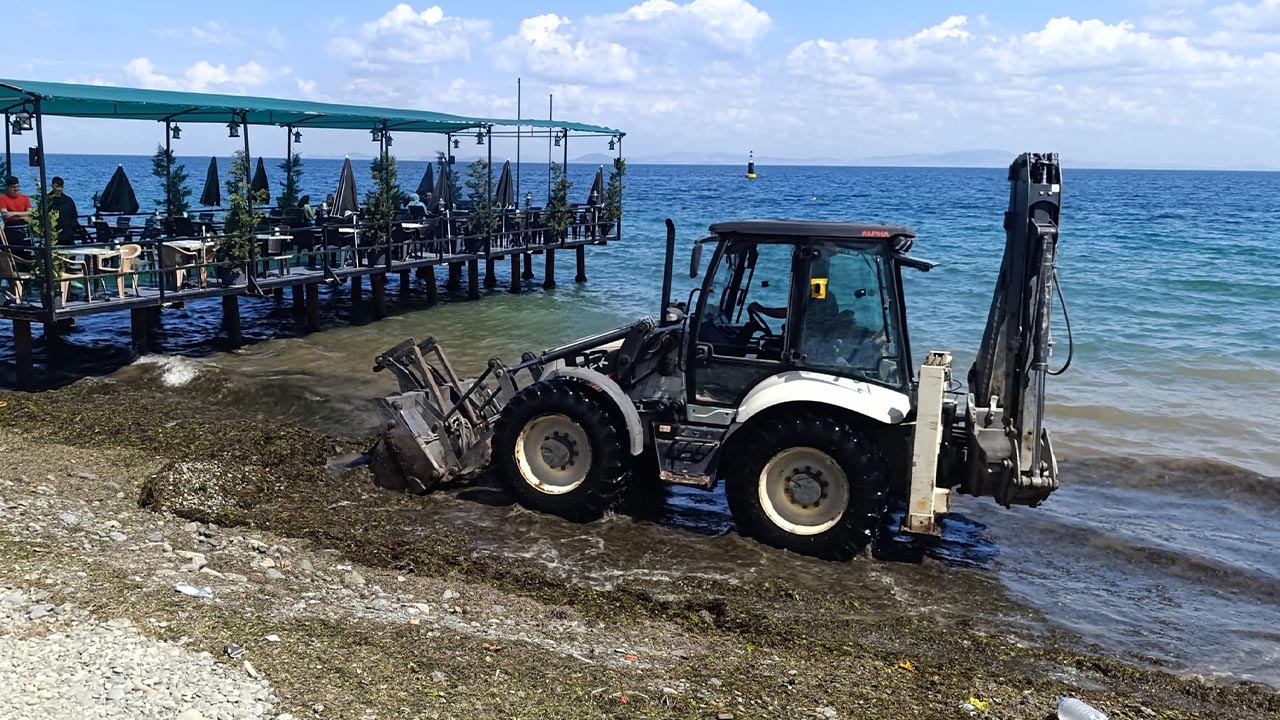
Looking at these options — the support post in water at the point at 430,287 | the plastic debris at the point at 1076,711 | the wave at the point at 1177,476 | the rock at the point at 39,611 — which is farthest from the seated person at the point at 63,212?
the plastic debris at the point at 1076,711

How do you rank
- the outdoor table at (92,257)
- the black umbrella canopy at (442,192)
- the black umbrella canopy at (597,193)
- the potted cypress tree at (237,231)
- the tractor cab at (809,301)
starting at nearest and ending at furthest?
the tractor cab at (809,301) < the outdoor table at (92,257) < the potted cypress tree at (237,231) < the black umbrella canopy at (442,192) < the black umbrella canopy at (597,193)

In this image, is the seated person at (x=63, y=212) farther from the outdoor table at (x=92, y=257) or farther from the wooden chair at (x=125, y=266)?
the wooden chair at (x=125, y=266)

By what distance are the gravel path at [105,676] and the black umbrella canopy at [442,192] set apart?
18.7 m

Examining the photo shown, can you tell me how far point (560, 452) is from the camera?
8945 millimetres

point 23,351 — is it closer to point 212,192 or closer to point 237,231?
point 237,231

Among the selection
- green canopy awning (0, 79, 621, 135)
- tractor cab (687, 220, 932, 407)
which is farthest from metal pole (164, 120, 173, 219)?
tractor cab (687, 220, 932, 407)

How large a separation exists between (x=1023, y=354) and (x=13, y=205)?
14.3 metres

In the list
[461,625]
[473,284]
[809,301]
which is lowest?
[461,625]

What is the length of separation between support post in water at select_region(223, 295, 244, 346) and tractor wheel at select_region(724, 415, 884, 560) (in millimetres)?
12001

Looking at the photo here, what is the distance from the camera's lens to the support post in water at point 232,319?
17.5 m

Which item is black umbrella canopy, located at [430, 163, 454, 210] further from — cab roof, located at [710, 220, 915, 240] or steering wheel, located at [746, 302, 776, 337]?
cab roof, located at [710, 220, 915, 240]

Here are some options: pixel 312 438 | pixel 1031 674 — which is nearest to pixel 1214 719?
pixel 1031 674

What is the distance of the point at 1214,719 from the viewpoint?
600cm

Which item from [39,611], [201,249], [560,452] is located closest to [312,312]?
[201,249]
